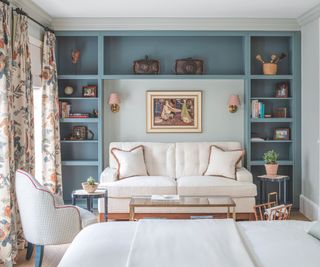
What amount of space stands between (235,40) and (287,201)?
7.91 feet

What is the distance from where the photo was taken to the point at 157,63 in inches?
253

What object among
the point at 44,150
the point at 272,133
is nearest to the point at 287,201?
the point at 272,133

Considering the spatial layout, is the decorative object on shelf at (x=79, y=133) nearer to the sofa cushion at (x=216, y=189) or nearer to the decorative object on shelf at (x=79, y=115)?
the decorative object on shelf at (x=79, y=115)

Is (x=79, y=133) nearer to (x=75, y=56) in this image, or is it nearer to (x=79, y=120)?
(x=79, y=120)

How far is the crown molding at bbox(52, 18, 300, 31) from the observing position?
6215 mm

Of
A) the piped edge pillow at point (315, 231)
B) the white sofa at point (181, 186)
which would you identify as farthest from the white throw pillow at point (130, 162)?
the piped edge pillow at point (315, 231)

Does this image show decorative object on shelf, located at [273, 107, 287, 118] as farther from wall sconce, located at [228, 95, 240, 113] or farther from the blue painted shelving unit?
wall sconce, located at [228, 95, 240, 113]

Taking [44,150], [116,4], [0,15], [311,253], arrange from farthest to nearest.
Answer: [44,150], [116,4], [0,15], [311,253]

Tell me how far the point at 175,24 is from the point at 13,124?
283cm

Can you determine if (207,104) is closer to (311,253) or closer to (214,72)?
(214,72)

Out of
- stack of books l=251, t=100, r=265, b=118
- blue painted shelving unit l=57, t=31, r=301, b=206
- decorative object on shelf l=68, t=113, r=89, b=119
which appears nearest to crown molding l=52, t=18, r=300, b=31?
blue painted shelving unit l=57, t=31, r=301, b=206

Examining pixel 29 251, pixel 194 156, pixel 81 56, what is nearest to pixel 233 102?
pixel 194 156

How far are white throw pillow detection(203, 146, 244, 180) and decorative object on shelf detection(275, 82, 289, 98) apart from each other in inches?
39.7

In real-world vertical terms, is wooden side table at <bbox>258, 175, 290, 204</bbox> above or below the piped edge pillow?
below
